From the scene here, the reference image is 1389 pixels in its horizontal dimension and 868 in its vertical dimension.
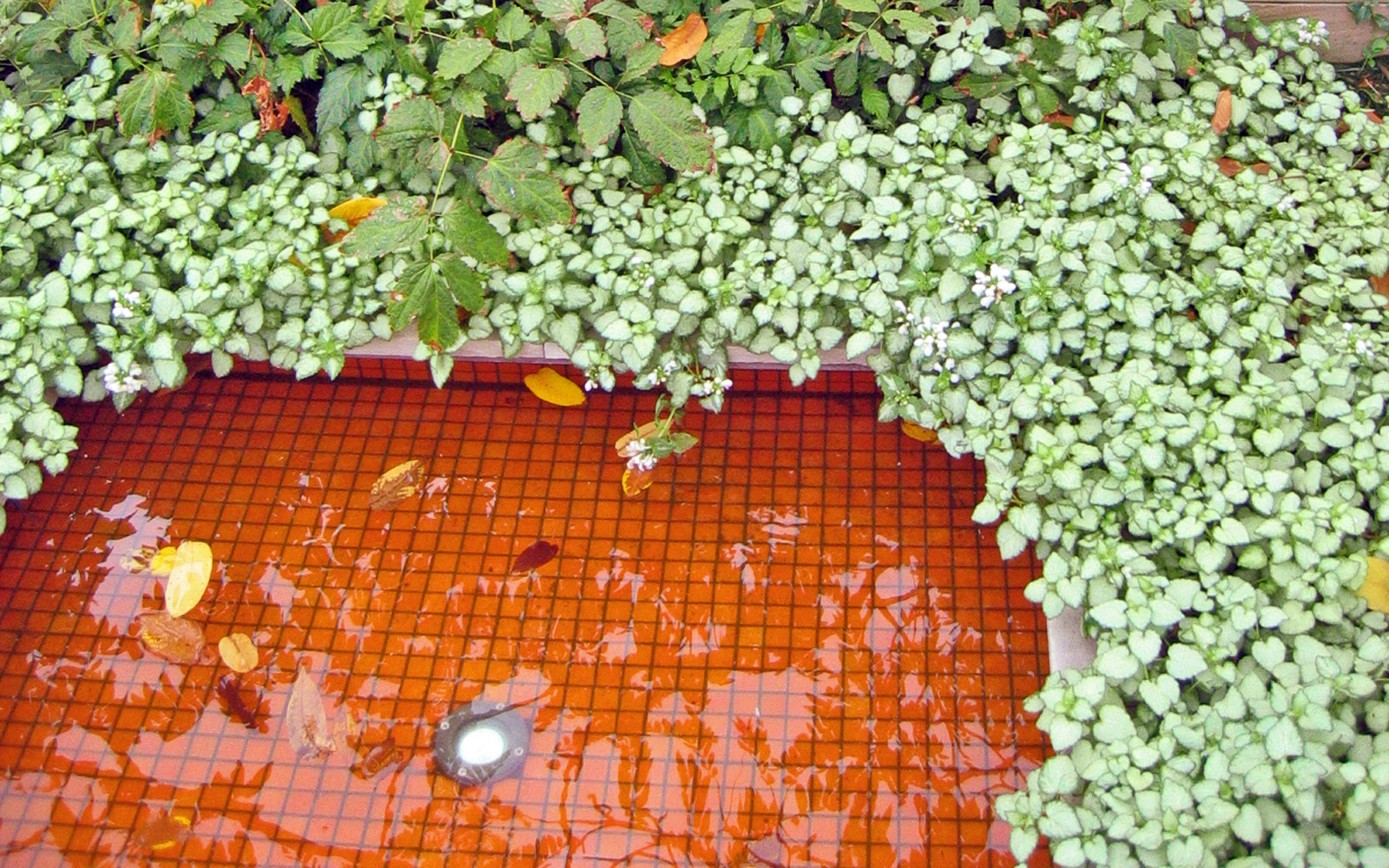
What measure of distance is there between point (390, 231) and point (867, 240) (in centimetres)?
89

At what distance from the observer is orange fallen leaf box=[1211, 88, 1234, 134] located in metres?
2.28

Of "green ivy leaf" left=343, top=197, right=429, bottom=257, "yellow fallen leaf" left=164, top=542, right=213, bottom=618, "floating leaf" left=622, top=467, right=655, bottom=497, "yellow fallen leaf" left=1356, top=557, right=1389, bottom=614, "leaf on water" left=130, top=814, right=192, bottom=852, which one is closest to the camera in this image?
"yellow fallen leaf" left=1356, top=557, right=1389, bottom=614

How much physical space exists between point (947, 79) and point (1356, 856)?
1.57 metres

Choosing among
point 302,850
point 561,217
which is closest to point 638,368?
point 561,217

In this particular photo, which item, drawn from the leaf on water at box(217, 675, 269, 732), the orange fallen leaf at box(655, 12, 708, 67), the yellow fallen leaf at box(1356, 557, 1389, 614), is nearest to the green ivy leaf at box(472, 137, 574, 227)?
the orange fallen leaf at box(655, 12, 708, 67)

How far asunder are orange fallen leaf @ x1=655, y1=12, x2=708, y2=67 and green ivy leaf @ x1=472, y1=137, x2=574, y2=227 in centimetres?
36

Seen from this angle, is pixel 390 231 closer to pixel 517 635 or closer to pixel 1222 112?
pixel 517 635

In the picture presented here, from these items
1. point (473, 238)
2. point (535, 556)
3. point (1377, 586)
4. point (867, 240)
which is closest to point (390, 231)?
point (473, 238)

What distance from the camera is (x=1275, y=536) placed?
177 centimetres

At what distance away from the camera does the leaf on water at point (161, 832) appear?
6.46 feet

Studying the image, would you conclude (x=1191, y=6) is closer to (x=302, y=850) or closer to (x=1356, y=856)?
(x=1356, y=856)

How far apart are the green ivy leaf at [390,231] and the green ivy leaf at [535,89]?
0.86ft

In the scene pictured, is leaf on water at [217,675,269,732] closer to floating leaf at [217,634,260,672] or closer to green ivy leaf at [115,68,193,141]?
floating leaf at [217,634,260,672]

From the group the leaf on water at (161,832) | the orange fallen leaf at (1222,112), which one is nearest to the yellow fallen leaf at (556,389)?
the leaf on water at (161,832)
